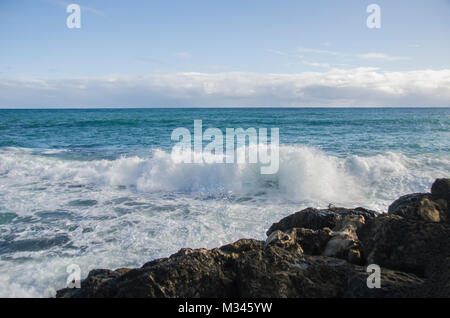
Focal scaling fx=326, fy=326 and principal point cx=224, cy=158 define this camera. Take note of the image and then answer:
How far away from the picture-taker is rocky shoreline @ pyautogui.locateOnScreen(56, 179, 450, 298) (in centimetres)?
275

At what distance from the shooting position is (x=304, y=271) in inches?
118

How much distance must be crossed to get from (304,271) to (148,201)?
5875mm

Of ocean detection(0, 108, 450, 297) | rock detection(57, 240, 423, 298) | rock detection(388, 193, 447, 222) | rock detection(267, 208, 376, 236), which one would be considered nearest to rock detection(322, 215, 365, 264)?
rock detection(57, 240, 423, 298)

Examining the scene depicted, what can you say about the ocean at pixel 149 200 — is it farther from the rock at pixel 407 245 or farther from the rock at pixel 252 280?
the rock at pixel 407 245

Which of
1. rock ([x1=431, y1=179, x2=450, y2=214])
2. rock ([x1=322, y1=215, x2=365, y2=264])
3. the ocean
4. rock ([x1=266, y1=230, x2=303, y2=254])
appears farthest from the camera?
the ocean

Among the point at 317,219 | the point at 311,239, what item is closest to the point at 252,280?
the point at 311,239

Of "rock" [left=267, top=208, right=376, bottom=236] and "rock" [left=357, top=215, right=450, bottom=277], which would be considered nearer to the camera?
"rock" [left=357, top=215, right=450, bottom=277]

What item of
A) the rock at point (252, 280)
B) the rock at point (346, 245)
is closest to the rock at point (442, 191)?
the rock at point (346, 245)

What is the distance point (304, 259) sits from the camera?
321 cm

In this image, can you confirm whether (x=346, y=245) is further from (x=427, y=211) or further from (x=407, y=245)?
(x=427, y=211)

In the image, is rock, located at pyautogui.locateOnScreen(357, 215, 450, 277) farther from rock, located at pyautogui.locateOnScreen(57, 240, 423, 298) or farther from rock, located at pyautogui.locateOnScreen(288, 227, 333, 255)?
rock, located at pyautogui.locateOnScreen(288, 227, 333, 255)

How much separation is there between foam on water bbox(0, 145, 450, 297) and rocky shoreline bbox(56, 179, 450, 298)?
1927 millimetres
